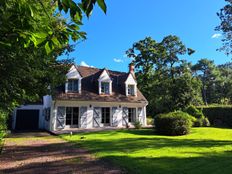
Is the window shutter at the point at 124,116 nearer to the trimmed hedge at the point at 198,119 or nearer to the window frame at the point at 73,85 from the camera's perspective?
the window frame at the point at 73,85

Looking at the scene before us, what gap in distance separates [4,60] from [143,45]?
1251 inches

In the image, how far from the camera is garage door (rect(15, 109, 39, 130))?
22.4 m

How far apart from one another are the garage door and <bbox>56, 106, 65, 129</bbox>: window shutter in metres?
4.43

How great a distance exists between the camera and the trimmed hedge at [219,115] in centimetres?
2630

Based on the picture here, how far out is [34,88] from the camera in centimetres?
799

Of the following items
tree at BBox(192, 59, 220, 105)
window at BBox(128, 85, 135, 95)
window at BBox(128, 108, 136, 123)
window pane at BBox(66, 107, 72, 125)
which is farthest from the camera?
tree at BBox(192, 59, 220, 105)

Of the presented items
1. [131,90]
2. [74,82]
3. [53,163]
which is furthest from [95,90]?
[53,163]

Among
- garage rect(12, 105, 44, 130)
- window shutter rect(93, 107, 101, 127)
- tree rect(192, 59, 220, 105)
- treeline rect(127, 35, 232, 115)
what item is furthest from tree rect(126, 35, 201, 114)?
tree rect(192, 59, 220, 105)

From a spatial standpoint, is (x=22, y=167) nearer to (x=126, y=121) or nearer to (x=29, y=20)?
(x=29, y=20)

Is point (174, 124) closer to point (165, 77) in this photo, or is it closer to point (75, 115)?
point (75, 115)

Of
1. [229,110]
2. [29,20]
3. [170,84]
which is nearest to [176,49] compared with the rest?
[170,84]

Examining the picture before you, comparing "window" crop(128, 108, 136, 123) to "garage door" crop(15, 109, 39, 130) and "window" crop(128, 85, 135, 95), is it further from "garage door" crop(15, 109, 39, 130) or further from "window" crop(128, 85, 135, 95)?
"garage door" crop(15, 109, 39, 130)

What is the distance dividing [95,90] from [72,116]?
365cm

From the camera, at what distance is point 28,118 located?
2300cm
